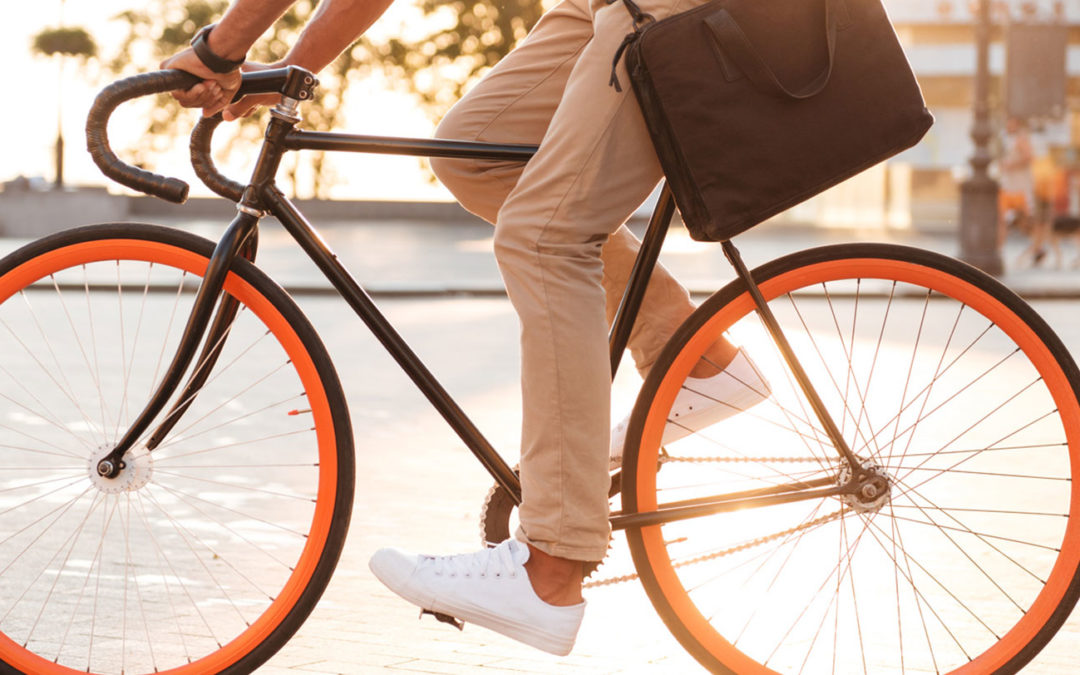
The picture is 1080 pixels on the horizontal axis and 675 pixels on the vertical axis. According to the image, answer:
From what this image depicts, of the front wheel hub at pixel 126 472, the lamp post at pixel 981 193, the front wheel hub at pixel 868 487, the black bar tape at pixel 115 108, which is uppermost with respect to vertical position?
the lamp post at pixel 981 193

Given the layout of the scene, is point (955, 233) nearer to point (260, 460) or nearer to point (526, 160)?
point (260, 460)

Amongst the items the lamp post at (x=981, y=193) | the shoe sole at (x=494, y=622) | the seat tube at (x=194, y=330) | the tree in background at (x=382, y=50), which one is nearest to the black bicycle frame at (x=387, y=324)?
the seat tube at (x=194, y=330)

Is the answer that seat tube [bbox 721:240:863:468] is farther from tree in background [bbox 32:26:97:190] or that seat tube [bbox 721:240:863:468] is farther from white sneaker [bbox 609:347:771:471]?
tree in background [bbox 32:26:97:190]

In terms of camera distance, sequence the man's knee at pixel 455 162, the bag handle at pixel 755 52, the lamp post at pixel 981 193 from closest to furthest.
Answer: the bag handle at pixel 755 52
the man's knee at pixel 455 162
the lamp post at pixel 981 193

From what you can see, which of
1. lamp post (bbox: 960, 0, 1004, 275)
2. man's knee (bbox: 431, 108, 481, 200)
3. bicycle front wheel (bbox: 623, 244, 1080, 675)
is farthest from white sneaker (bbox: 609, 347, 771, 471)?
lamp post (bbox: 960, 0, 1004, 275)

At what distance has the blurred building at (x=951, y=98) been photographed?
19.1 m

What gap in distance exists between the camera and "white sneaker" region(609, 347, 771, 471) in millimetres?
2842

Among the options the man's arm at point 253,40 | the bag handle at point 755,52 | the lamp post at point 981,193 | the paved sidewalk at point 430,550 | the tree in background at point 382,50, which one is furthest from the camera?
the tree in background at point 382,50

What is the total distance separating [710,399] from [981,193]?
15.8 m

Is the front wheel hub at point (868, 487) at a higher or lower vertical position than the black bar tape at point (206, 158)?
lower

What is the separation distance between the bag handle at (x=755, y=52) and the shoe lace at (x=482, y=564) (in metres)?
0.91

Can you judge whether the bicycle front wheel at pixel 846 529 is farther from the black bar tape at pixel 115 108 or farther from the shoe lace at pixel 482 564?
the black bar tape at pixel 115 108

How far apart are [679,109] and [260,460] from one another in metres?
3.76

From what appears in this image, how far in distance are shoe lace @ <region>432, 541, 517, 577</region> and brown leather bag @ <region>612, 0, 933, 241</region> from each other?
648mm
